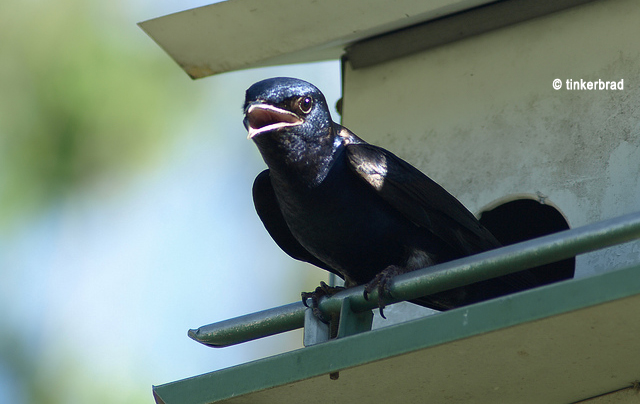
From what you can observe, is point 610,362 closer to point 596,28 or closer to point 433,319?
point 433,319

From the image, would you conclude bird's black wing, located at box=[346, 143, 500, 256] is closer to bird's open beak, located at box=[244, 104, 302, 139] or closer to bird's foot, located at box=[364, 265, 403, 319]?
bird's open beak, located at box=[244, 104, 302, 139]

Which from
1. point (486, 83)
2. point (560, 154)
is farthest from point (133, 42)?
point (560, 154)

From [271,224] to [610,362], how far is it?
1.58 meters

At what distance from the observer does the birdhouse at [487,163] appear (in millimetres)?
2217

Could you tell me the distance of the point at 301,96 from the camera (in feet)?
10.9

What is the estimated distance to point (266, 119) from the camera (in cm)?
325

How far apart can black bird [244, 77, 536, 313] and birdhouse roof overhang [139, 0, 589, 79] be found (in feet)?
2.21

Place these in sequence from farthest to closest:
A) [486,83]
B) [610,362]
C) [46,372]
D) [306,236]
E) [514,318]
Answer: [46,372] < [486,83] < [306,236] < [610,362] < [514,318]

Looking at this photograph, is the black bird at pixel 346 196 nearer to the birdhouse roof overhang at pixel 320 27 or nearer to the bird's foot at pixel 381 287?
the bird's foot at pixel 381 287

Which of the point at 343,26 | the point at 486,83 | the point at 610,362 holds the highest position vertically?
the point at 343,26

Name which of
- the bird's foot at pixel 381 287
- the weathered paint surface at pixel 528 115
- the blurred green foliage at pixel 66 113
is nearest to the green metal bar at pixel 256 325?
the bird's foot at pixel 381 287

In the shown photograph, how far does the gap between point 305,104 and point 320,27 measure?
2.49ft

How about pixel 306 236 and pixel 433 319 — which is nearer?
pixel 433 319

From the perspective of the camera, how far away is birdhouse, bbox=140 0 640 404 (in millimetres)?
2217
